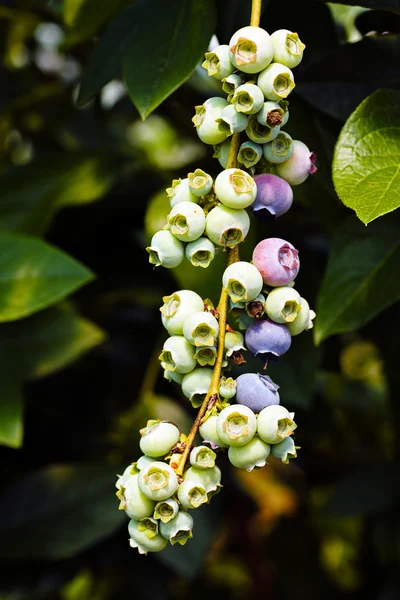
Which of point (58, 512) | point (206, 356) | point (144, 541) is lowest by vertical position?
point (58, 512)

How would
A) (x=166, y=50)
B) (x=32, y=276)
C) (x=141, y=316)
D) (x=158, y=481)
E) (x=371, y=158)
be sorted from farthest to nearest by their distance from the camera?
1. (x=141, y=316)
2. (x=32, y=276)
3. (x=166, y=50)
4. (x=371, y=158)
5. (x=158, y=481)

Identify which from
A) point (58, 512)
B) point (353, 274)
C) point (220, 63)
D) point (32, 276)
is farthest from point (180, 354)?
point (58, 512)

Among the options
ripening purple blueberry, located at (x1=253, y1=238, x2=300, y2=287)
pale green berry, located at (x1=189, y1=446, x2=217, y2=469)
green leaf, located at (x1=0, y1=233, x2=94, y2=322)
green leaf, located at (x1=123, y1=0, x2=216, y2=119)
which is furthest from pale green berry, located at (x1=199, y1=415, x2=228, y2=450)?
green leaf, located at (x1=0, y1=233, x2=94, y2=322)

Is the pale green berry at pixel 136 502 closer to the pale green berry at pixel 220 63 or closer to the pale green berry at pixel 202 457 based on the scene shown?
the pale green berry at pixel 202 457

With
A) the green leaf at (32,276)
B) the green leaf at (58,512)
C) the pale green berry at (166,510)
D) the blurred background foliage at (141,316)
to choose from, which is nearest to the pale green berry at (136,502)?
the pale green berry at (166,510)

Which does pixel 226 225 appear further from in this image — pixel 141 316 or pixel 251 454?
pixel 141 316

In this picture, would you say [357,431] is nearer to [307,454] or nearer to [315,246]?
[307,454]

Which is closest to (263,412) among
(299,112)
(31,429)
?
(299,112)
